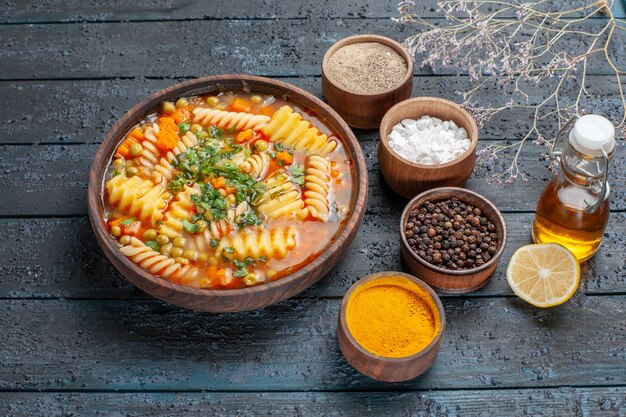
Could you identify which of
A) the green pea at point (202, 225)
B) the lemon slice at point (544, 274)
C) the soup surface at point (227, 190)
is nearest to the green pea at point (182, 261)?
the soup surface at point (227, 190)

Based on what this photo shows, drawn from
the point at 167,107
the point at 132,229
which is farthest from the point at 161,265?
the point at 167,107

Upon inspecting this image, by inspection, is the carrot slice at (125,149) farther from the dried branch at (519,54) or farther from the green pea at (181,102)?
the dried branch at (519,54)

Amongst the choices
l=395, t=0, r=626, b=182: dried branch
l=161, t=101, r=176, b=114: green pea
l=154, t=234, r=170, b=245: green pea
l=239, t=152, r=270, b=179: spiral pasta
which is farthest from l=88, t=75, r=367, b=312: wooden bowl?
l=395, t=0, r=626, b=182: dried branch

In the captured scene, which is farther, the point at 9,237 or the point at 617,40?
the point at 617,40

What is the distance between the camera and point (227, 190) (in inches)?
92.0

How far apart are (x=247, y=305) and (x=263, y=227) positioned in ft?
0.83

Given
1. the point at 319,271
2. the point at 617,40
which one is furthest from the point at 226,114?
the point at 617,40

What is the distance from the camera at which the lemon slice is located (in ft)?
7.25

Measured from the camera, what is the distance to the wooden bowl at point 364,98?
102 inches

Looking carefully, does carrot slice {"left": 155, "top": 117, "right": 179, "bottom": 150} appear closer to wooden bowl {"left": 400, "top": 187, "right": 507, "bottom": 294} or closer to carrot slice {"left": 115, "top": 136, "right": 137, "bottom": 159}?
carrot slice {"left": 115, "top": 136, "right": 137, "bottom": 159}

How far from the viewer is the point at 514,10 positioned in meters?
3.07

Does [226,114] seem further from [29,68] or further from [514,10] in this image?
[514,10]

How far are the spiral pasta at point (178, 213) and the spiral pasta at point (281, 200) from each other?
21cm

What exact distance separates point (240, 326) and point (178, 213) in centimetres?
39
